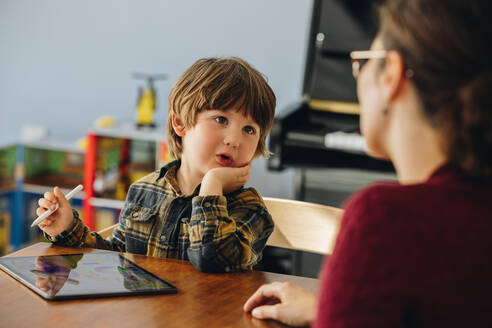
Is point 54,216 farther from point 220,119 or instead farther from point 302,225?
point 302,225

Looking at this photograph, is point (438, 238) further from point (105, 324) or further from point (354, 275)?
point (105, 324)

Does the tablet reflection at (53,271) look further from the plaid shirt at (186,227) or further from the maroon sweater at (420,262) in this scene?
the maroon sweater at (420,262)

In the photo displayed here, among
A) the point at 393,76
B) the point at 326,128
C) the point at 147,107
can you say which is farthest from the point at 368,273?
the point at 147,107

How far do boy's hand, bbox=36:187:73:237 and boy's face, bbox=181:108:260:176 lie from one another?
0.30 m

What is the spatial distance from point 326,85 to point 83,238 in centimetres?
177

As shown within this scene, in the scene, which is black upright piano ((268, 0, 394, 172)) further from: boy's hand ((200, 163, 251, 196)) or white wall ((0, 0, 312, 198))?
boy's hand ((200, 163, 251, 196))

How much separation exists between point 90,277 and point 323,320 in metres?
0.50

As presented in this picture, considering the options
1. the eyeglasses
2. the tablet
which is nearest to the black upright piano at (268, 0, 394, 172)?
the tablet

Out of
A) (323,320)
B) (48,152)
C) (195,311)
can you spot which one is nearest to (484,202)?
(323,320)

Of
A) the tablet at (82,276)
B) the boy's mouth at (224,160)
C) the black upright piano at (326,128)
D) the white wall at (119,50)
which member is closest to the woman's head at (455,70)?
the tablet at (82,276)

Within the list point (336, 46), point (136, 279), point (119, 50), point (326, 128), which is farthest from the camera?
point (119, 50)

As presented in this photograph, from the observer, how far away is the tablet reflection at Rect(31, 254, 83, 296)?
0.84m

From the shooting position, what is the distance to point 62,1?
3604 mm

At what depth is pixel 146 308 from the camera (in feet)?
2.65
